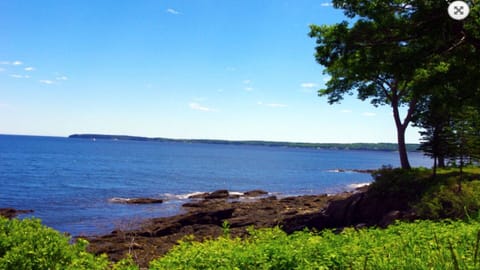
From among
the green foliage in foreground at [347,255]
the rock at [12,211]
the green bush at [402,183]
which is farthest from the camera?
the rock at [12,211]

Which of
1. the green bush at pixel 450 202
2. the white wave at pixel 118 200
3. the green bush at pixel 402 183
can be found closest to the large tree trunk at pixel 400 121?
the green bush at pixel 402 183

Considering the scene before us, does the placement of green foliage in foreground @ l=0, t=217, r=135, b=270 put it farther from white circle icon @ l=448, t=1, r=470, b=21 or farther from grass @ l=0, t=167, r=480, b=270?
white circle icon @ l=448, t=1, r=470, b=21

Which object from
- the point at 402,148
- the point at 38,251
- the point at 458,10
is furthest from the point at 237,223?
the point at 38,251

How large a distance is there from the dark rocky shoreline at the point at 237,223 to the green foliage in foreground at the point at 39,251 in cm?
1155

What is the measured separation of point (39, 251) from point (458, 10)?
1417 cm

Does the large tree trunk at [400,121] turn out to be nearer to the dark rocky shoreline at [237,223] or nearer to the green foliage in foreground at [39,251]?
the dark rocky shoreline at [237,223]

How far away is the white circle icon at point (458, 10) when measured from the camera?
43.8 feet

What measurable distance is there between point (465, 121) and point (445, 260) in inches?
1000

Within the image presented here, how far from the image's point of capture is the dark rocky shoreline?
2403cm

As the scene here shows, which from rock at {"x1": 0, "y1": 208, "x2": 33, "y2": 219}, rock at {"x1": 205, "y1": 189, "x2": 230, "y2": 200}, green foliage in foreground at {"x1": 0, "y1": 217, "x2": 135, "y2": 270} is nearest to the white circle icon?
green foliage in foreground at {"x1": 0, "y1": 217, "x2": 135, "y2": 270}

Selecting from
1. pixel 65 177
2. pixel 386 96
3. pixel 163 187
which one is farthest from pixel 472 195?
pixel 65 177

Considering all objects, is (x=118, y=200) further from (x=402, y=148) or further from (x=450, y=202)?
(x=450, y=202)

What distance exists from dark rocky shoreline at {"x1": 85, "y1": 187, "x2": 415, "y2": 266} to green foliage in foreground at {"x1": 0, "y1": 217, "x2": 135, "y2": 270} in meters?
11.5

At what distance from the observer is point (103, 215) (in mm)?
38656
